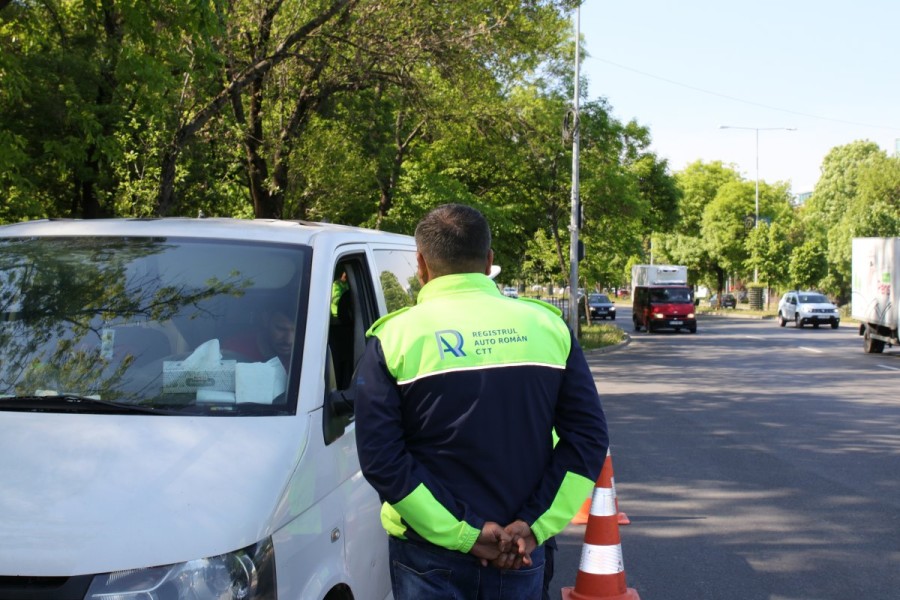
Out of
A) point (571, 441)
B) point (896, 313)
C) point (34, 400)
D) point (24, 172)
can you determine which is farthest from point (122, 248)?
point (896, 313)

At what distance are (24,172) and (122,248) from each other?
12.2 meters

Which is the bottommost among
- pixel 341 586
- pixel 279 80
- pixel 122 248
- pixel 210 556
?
pixel 341 586

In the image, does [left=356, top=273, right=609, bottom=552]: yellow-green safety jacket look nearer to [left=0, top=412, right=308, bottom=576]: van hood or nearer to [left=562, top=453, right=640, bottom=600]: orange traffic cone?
[left=0, top=412, right=308, bottom=576]: van hood

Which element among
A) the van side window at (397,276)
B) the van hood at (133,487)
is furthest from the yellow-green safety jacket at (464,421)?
the van side window at (397,276)

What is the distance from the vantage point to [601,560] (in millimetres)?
4836

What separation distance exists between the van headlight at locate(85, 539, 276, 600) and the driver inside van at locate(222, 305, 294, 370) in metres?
0.92

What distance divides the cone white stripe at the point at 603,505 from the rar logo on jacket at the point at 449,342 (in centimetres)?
245

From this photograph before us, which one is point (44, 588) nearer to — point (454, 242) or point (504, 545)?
point (504, 545)

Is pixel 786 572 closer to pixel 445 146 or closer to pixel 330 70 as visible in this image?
pixel 330 70

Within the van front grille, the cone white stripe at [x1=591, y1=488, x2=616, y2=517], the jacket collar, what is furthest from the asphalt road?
the van front grille

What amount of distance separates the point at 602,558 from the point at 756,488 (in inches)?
164

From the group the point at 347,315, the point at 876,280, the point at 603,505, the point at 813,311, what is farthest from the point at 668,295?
the point at 347,315

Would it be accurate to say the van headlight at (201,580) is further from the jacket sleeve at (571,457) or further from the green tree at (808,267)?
the green tree at (808,267)

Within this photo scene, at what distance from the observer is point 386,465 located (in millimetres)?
2611
